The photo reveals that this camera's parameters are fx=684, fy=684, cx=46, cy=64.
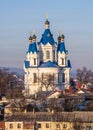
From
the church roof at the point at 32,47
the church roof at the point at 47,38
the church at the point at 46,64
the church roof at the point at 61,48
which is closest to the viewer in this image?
the church at the point at 46,64

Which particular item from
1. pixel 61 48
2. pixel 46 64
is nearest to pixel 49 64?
pixel 46 64

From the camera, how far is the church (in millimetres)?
74375

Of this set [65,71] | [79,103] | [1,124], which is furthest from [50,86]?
[1,124]

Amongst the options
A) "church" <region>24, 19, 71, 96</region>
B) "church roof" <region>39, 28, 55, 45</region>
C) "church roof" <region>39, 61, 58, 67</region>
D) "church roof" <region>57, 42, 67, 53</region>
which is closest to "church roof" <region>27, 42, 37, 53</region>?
"church" <region>24, 19, 71, 96</region>

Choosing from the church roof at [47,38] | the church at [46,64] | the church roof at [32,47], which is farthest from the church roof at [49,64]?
the church roof at [47,38]

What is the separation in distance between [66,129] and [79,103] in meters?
14.6

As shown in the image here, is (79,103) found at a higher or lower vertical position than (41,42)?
lower

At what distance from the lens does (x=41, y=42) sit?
75500 mm

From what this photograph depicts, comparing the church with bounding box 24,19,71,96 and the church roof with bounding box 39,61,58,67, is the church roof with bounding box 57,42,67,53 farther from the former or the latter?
the church roof with bounding box 39,61,58,67

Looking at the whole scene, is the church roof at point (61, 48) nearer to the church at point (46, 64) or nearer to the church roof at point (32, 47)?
the church at point (46, 64)

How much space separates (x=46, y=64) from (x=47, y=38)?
2.95m

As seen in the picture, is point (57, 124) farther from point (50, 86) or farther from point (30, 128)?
point (50, 86)

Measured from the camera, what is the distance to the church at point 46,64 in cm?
7438

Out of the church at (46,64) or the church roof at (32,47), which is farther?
the church roof at (32,47)
